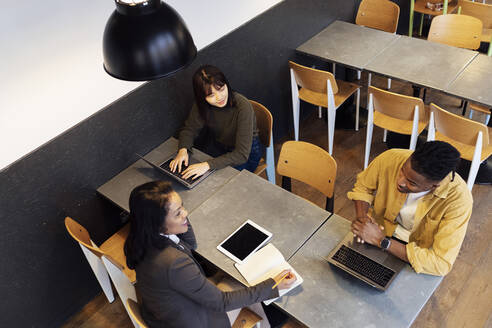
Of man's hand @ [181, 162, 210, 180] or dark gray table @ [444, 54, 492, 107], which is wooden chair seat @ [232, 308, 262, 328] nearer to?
man's hand @ [181, 162, 210, 180]

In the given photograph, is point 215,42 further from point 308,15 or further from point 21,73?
point 21,73

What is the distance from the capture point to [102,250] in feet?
9.50

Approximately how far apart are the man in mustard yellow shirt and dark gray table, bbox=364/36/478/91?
1404mm

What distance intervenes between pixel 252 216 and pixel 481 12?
3417mm

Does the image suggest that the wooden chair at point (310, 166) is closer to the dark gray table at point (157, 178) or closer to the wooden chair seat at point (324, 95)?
the dark gray table at point (157, 178)

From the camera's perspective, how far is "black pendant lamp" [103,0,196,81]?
1.51 meters

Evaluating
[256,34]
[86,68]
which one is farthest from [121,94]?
[256,34]

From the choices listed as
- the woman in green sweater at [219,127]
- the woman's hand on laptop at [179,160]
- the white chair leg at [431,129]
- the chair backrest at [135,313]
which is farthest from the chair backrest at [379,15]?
the chair backrest at [135,313]

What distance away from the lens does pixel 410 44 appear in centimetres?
400

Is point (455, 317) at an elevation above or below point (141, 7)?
below

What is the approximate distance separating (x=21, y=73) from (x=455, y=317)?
9.50 feet

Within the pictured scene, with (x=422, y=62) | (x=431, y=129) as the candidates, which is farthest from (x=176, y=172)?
(x=422, y=62)

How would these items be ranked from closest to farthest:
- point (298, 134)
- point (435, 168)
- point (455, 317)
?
point (435, 168), point (455, 317), point (298, 134)

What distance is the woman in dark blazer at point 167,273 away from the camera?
6.42 feet
